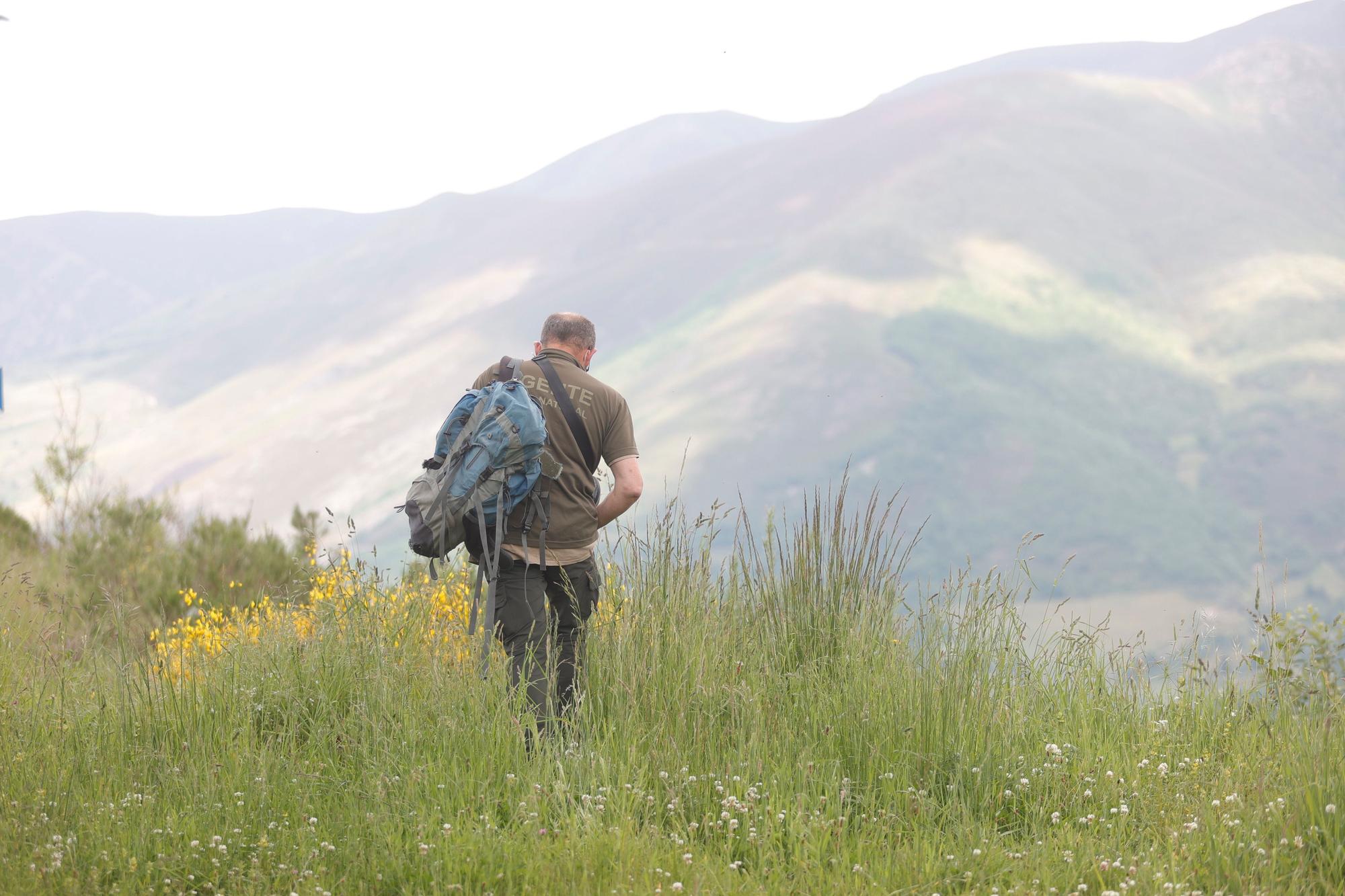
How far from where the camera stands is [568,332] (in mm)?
4508

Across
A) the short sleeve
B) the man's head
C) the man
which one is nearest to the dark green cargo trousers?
the man

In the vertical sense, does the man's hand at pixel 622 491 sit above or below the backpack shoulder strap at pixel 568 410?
below

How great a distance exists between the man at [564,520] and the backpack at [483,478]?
135 mm

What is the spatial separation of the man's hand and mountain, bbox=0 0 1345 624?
83396 mm

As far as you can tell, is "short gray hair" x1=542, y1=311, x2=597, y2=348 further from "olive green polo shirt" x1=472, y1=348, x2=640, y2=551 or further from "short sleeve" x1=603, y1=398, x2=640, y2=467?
"short sleeve" x1=603, y1=398, x2=640, y2=467

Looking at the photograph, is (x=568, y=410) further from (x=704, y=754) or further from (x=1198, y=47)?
(x=1198, y=47)

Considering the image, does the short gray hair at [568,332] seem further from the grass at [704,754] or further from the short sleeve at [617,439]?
the grass at [704,754]

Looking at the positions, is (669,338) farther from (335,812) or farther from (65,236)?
(335,812)

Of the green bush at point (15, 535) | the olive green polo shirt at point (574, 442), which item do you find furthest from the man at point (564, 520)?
the green bush at point (15, 535)

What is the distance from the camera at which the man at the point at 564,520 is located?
432 cm

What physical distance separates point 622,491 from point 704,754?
3.59ft

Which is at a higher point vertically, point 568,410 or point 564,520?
point 568,410

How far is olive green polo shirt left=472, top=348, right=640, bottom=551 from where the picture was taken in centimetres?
437

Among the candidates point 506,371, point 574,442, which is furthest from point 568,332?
point 574,442
